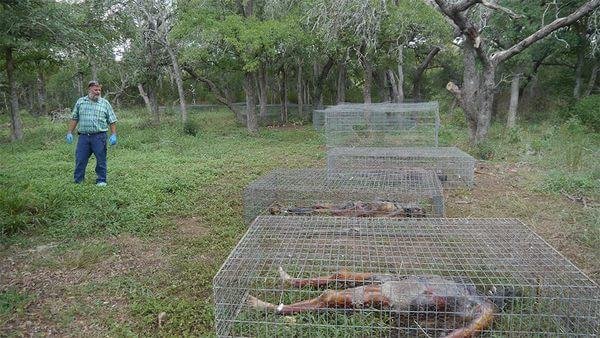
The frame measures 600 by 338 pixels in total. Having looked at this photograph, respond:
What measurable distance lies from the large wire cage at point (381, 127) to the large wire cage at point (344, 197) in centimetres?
374

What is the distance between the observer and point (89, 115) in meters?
6.28

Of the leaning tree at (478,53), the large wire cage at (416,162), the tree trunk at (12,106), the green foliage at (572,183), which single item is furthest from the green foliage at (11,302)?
the tree trunk at (12,106)

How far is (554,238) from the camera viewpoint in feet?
14.4

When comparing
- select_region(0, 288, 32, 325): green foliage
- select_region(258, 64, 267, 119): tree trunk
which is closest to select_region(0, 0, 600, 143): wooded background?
select_region(258, 64, 267, 119): tree trunk

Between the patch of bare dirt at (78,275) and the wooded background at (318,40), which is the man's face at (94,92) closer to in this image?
the wooded background at (318,40)

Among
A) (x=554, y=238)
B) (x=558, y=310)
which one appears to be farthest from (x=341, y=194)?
(x=558, y=310)

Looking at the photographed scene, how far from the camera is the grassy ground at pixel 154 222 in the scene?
3260 millimetres

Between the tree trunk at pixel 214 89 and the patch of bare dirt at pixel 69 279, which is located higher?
the tree trunk at pixel 214 89

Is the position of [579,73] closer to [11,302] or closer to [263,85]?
[263,85]

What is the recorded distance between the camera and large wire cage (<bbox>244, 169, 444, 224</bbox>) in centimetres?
→ 473

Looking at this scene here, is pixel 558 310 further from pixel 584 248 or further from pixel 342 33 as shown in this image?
pixel 342 33

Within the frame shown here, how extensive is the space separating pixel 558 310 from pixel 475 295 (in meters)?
0.54

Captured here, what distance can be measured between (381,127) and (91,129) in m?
5.64

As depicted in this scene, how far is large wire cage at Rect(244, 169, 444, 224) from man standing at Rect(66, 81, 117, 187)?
8.81ft
